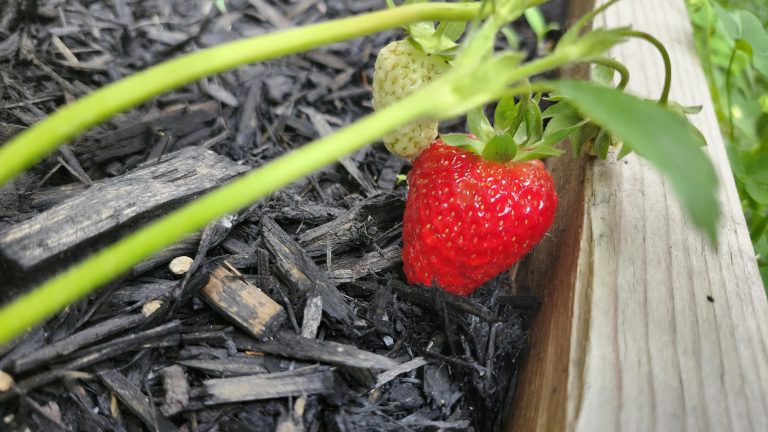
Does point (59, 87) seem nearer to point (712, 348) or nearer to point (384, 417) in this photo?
point (384, 417)

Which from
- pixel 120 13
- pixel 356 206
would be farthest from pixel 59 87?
pixel 356 206

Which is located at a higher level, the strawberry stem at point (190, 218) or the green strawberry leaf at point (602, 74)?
the strawberry stem at point (190, 218)

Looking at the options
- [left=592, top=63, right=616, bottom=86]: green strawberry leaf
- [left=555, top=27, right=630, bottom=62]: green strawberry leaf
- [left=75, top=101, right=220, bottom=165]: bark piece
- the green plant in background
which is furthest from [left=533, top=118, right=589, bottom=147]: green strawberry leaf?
[left=75, top=101, right=220, bottom=165]: bark piece

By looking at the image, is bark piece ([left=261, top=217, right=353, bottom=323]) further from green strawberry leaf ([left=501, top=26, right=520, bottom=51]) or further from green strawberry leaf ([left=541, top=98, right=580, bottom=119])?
green strawberry leaf ([left=501, top=26, right=520, bottom=51])

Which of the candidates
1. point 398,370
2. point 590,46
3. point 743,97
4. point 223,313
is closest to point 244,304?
point 223,313

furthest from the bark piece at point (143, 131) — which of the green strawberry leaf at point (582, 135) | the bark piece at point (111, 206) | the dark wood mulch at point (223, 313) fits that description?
the green strawberry leaf at point (582, 135)

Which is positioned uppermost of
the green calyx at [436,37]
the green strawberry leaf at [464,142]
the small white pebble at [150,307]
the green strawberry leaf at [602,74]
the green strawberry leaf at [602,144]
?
the green calyx at [436,37]

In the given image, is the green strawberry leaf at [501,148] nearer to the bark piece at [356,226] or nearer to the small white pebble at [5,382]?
the bark piece at [356,226]
